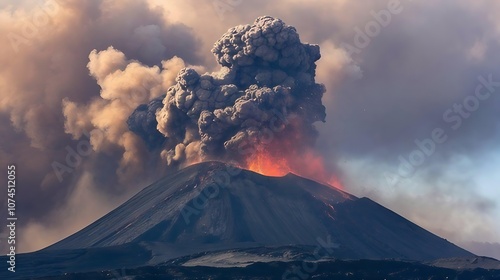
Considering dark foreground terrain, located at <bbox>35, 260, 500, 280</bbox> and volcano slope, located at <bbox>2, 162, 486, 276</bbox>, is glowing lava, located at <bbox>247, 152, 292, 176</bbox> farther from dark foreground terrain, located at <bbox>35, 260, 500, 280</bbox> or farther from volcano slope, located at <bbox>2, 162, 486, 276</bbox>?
dark foreground terrain, located at <bbox>35, 260, 500, 280</bbox>

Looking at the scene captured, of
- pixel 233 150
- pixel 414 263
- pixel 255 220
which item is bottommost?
pixel 414 263

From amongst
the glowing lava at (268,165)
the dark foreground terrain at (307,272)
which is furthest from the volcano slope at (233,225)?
the dark foreground terrain at (307,272)

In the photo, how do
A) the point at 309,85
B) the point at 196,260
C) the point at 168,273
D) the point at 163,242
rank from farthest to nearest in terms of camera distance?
the point at 309,85
the point at 163,242
the point at 196,260
the point at 168,273

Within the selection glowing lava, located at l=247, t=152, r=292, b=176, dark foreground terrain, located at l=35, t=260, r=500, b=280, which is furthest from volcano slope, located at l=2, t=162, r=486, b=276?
dark foreground terrain, located at l=35, t=260, r=500, b=280

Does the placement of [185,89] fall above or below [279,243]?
above

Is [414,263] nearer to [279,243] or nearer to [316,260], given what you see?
[316,260]

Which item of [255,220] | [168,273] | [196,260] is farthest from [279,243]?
[168,273]
